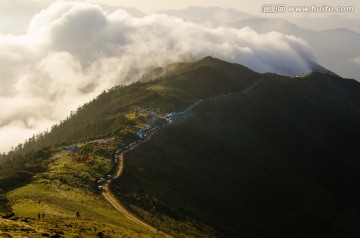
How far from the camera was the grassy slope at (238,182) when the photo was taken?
96250 millimetres

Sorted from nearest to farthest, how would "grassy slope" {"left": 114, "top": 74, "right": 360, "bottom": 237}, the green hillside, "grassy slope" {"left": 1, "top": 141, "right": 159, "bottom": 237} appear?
"grassy slope" {"left": 1, "top": 141, "right": 159, "bottom": 237} < the green hillside < "grassy slope" {"left": 114, "top": 74, "right": 360, "bottom": 237}

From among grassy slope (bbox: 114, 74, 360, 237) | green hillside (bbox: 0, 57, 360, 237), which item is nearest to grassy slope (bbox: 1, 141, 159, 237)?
green hillside (bbox: 0, 57, 360, 237)

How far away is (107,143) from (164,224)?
53805 millimetres

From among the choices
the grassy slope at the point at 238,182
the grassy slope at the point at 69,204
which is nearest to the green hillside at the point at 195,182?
the grassy slope at the point at 69,204

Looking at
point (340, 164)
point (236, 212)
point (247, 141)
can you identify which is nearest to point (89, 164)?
point (236, 212)

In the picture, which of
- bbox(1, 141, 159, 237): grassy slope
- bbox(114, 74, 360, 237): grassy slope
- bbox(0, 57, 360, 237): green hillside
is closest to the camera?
bbox(1, 141, 159, 237): grassy slope

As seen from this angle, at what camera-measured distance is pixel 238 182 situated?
130250 mm

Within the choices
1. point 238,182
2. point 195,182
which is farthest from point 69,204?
point 238,182

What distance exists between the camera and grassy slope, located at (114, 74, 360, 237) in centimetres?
9625

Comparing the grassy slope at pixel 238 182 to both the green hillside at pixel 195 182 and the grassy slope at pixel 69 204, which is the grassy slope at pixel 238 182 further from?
the grassy slope at pixel 69 204

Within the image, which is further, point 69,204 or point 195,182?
point 195,182

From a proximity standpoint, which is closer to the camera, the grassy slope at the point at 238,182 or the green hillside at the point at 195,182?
the green hillside at the point at 195,182

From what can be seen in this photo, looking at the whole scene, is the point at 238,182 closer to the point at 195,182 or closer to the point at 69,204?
the point at 195,182

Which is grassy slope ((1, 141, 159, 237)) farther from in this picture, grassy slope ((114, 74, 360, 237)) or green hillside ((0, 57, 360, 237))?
grassy slope ((114, 74, 360, 237))
